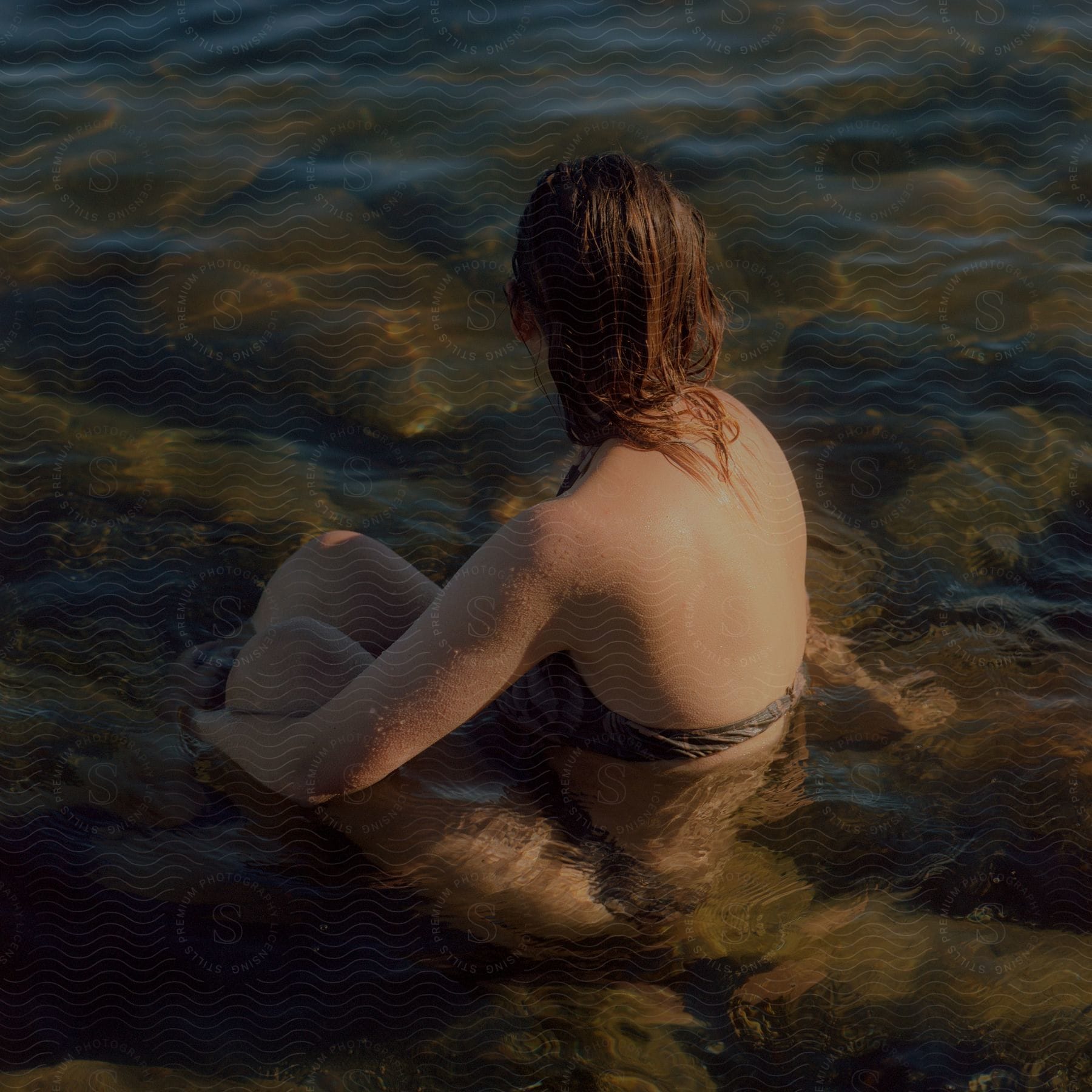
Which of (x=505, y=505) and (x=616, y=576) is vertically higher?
(x=616, y=576)

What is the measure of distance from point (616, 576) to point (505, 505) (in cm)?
193

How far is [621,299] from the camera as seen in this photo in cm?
216

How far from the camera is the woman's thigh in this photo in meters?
2.96

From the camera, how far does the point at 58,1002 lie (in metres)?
2.68

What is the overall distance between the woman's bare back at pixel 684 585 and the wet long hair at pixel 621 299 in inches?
2.5

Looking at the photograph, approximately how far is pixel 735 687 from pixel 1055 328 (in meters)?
2.85

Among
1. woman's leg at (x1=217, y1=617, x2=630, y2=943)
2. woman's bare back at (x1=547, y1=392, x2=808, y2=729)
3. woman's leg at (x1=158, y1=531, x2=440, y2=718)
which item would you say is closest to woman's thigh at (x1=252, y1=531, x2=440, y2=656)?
woman's leg at (x1=158, y1=531, x2=440, y2=718)

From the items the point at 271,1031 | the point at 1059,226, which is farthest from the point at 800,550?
the point at 1059,226

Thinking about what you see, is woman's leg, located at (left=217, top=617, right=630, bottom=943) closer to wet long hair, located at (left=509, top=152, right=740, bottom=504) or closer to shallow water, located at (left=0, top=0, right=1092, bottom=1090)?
shallow water, located at (left=0, top=0, right=1092, bottom=1090)

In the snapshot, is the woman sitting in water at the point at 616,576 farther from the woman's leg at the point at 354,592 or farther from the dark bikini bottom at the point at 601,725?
the woman's leg at the point at 354,592

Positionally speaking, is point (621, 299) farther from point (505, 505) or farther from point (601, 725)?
point (505, 505)

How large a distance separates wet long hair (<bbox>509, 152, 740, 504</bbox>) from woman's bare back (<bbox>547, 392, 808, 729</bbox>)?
0.21 ft

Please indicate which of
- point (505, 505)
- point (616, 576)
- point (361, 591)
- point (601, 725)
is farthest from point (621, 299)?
point (505, 505)

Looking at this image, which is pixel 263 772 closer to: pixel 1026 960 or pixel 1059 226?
pixel 1026 960
